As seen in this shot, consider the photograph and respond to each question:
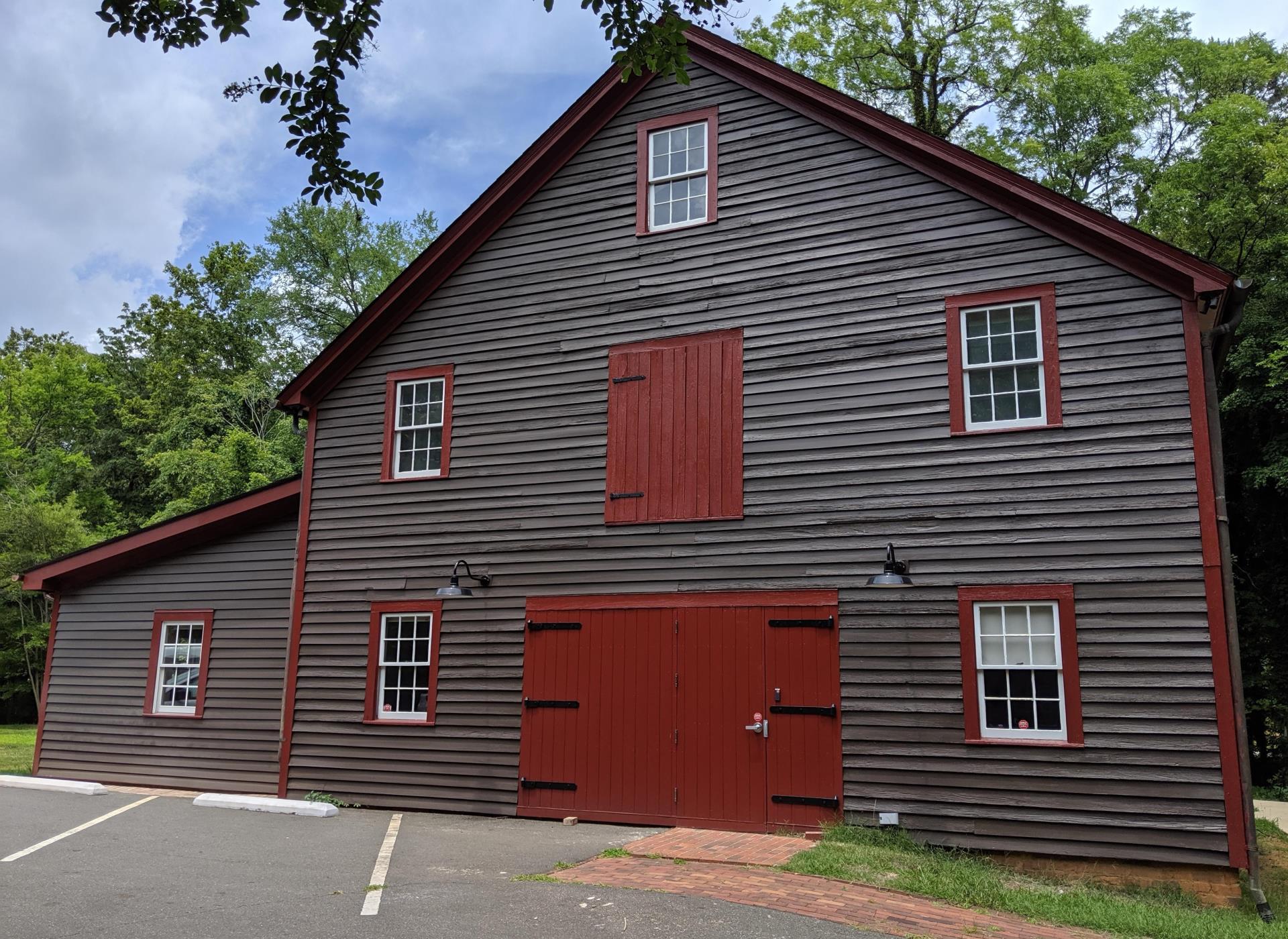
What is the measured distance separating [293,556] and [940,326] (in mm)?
9226

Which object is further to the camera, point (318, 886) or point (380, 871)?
point (380, 871)

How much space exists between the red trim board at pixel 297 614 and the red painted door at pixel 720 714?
208 inches

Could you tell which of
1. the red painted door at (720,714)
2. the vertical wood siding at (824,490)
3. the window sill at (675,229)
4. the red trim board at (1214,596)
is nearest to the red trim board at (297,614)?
the vertical wood siding at (824,490)

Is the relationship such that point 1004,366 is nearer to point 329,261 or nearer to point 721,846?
point 721,846

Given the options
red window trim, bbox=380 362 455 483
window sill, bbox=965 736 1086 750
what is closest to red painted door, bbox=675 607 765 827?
window sill, bbox=965 736 1086 750

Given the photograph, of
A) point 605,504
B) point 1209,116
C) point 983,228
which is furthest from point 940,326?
point 1209,116

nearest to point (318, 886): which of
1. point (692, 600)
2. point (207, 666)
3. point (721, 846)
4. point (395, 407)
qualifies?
point (721, 846)

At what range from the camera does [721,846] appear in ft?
31.2

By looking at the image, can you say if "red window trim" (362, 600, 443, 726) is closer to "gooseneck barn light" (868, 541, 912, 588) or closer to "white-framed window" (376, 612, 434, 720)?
"white-framed window" (376, 612, 434, 720)

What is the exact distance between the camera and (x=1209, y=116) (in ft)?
74.4

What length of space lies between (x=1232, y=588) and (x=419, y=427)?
9.21 meters

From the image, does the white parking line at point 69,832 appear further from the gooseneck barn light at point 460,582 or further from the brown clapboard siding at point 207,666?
the gooseneck barn light at point 460,582

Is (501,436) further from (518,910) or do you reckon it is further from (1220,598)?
(1220,598)

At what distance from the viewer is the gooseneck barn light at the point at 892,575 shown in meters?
9.67
